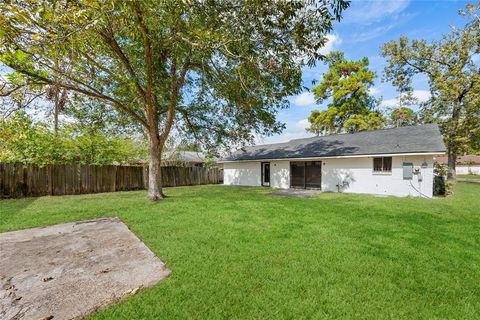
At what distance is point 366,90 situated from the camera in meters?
25.8

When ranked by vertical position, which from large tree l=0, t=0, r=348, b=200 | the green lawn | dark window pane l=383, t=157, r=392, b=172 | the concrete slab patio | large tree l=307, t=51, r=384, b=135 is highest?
large tree l=307, t=51, r=384, b=135

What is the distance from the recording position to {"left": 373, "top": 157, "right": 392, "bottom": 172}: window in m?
12.2

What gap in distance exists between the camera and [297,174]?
16.3m

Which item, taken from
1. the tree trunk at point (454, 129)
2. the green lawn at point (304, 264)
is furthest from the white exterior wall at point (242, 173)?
the tree trunk at point (454, 129)

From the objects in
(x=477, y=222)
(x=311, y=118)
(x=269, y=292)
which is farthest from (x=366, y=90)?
(x=269, y=292)

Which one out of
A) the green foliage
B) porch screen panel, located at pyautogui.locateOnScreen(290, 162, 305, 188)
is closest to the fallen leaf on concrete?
the green foliage

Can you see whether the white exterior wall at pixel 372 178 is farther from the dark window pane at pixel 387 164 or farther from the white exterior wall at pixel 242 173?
the white exterior wall at pixel 242 173

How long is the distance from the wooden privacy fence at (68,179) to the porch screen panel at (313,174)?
960 centimetres

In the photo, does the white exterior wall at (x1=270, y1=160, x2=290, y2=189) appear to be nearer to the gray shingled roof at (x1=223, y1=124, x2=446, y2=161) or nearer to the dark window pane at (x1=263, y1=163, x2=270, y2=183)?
the dark window pane at (x1=263, y1=163, x2=270, y2=183)

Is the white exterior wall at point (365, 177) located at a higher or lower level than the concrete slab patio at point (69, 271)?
higher

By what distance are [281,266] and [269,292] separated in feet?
2.52

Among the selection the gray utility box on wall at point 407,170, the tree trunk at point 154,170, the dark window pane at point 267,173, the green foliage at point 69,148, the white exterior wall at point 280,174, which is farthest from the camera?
the dark window pane at point 267,173

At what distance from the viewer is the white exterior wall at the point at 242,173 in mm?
18438

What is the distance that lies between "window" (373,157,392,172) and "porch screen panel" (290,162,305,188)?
4.44 metres
